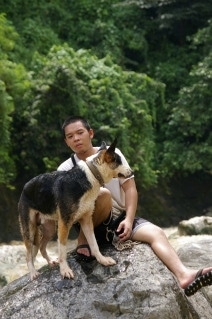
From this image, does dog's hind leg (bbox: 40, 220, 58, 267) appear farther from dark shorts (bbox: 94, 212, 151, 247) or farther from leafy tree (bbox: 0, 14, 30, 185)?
leafy tree (bbox: 0, 14, 30, 185)

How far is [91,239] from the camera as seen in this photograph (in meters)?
5.00

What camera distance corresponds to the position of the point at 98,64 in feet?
56.4

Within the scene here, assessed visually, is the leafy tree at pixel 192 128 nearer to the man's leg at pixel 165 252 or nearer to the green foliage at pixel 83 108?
the green foliage at pixel 83 108

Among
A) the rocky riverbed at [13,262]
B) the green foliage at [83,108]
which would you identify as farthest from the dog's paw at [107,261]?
the green foliage at [83,108]

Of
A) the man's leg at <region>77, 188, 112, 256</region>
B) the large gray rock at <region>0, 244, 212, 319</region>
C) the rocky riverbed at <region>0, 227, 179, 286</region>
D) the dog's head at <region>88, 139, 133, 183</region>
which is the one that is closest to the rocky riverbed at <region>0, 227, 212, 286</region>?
the rocky riverbed at <region>0, 227, 179, 286</region>

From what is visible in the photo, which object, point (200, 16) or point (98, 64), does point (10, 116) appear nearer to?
point (98, 64)

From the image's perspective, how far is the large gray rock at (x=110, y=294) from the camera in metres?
4.74

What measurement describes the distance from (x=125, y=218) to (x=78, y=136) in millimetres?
873

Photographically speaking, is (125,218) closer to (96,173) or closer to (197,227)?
(96,173)

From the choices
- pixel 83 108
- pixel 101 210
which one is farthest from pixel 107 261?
pixel 83 108

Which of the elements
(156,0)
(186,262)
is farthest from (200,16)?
(186,262)

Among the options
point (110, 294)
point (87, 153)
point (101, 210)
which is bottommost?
point (110, 294)

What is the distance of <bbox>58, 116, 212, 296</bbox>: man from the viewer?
16.2 feet

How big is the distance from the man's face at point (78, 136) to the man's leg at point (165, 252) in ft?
3.04
